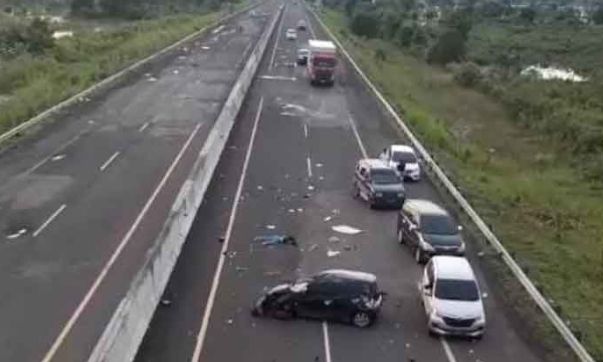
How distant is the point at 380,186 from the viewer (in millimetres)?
32062

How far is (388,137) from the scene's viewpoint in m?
46.6

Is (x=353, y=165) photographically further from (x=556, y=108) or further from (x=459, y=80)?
(x=459, y=80)

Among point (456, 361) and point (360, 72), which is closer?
point (456, 361)

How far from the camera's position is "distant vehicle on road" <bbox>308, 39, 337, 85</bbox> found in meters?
65.1

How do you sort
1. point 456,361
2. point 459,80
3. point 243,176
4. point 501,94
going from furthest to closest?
1. point 459,80
2. point 501,94
3. point 243,176
4. point 456,361

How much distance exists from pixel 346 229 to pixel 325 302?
8.14m

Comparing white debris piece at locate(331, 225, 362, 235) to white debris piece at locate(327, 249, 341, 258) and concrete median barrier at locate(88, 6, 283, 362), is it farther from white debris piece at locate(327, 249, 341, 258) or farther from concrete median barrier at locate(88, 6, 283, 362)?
concrete median barrier at locate(88, 6, 283, 362)

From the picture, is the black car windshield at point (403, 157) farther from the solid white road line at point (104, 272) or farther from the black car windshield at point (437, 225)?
the black car windshield at point (437, 225)

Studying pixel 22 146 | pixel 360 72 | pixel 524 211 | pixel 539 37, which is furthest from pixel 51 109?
pixel 539 37

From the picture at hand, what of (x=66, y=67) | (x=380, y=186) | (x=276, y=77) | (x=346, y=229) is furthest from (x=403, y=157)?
(x=66, y=67)

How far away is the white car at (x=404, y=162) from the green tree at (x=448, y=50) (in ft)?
210

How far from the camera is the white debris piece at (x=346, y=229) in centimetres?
2920

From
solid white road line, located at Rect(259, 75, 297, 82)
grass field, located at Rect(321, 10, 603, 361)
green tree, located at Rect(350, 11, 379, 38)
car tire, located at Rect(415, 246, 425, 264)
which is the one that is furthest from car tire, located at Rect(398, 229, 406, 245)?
green tree, located at Rect(350, 11, 379, 38)

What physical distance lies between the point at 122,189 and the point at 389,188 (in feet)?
33.4
